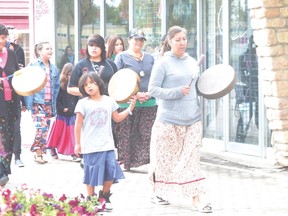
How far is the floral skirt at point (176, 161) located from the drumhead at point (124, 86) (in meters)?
0.44

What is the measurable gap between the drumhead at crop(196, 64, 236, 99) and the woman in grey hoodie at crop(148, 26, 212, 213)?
10 cm

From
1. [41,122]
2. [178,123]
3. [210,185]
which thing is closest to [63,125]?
[41,122]

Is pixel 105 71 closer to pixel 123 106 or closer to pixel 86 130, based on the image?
pixel 123 106

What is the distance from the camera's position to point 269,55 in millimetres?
11492

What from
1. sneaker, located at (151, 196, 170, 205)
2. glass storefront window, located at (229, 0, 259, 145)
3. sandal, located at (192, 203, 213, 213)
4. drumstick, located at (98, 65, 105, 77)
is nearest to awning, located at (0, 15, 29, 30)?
glass storefront window, located at (229, 0, 259, 145)

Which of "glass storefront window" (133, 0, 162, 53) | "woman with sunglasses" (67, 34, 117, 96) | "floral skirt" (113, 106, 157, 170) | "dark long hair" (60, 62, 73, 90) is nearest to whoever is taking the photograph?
"woman with sunglasses" (67, 34, 117, 96)

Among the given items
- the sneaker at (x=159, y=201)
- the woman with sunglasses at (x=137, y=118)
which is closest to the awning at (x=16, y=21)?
the woman with sunglasses at (x=137, y=118)

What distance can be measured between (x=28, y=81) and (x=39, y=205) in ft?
15.8

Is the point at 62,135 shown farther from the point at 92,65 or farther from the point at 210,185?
the point at 210,185

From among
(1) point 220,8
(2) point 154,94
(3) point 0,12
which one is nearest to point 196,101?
→ (2) point 154,94

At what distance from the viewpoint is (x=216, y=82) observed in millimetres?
9242

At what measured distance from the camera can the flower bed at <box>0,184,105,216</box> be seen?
5.77 m

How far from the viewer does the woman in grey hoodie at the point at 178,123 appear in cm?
923

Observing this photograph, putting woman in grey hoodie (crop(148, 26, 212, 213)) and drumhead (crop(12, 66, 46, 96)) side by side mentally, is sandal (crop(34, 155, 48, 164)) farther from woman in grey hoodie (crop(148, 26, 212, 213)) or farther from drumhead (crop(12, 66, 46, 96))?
woman in grey hoodie (crop(148, 26, 212, 213))
